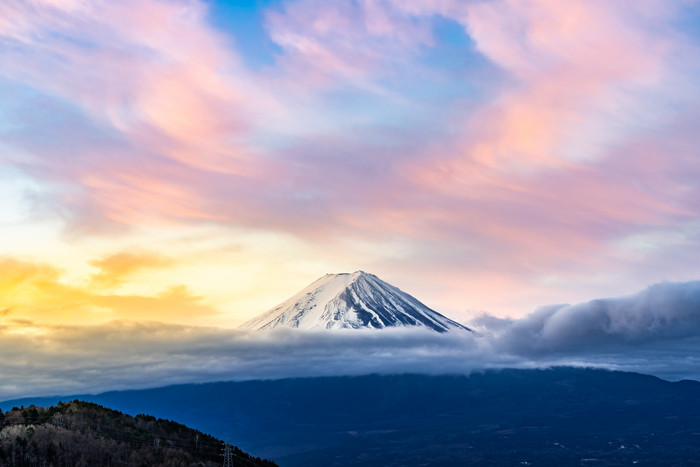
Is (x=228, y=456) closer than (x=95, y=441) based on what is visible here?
Yes

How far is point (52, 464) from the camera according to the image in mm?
89625

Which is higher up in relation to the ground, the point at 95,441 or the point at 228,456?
the point at 95,441

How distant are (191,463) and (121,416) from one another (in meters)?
27.5

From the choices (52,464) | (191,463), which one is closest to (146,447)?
(191,463)

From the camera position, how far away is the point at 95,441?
3875 inches

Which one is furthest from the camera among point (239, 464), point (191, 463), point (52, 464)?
point (239, 464)

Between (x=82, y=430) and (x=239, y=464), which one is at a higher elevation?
(x=82, y=430)

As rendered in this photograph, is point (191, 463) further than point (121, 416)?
No

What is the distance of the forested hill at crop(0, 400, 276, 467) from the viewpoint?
91.4 m

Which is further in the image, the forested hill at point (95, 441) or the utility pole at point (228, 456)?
the forested hill at point (95, 441)

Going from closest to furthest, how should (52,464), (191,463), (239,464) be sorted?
(52,464) < (191,463) < (239,464)

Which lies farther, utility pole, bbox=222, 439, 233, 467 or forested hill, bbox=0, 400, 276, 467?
forested hill, bbox=0, 400, 276, 467

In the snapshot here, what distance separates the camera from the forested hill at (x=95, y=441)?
91438mm

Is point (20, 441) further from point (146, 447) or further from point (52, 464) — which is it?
point (146, 447)
